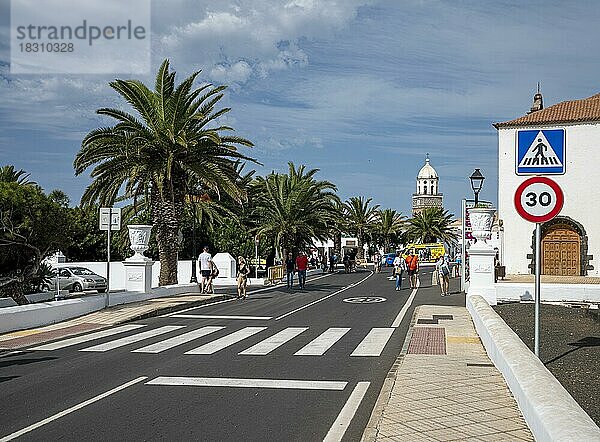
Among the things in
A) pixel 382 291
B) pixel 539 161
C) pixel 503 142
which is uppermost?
pixel 503 142

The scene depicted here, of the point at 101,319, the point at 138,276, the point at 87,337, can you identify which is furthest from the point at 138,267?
Result: the point at 87,337

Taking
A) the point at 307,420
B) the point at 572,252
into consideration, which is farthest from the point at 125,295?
the point at 572,252

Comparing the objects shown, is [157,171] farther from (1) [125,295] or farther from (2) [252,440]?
(2) [252,440]

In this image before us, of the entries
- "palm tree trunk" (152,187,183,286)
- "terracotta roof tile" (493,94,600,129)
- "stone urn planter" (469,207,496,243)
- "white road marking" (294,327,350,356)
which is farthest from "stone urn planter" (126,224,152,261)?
"terracotta roof tile" (493,94,600,129)

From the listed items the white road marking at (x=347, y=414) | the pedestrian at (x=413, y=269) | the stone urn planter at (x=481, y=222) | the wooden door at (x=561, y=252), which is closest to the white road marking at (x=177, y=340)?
the white road marking at (x=347, y=414)

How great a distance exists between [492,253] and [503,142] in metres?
23.1

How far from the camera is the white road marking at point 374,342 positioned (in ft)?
43.9

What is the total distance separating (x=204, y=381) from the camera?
10297 mm

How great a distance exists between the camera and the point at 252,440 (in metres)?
7.19

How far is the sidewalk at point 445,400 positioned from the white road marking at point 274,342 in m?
2.46

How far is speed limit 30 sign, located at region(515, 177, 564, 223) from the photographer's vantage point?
941 centimetres

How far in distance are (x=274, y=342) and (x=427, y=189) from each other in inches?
6223

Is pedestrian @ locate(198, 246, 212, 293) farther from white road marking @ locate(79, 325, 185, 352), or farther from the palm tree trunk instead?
white road marking @ locate(79, 325, 185, 352)

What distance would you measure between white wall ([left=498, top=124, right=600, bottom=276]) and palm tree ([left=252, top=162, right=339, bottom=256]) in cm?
1326
